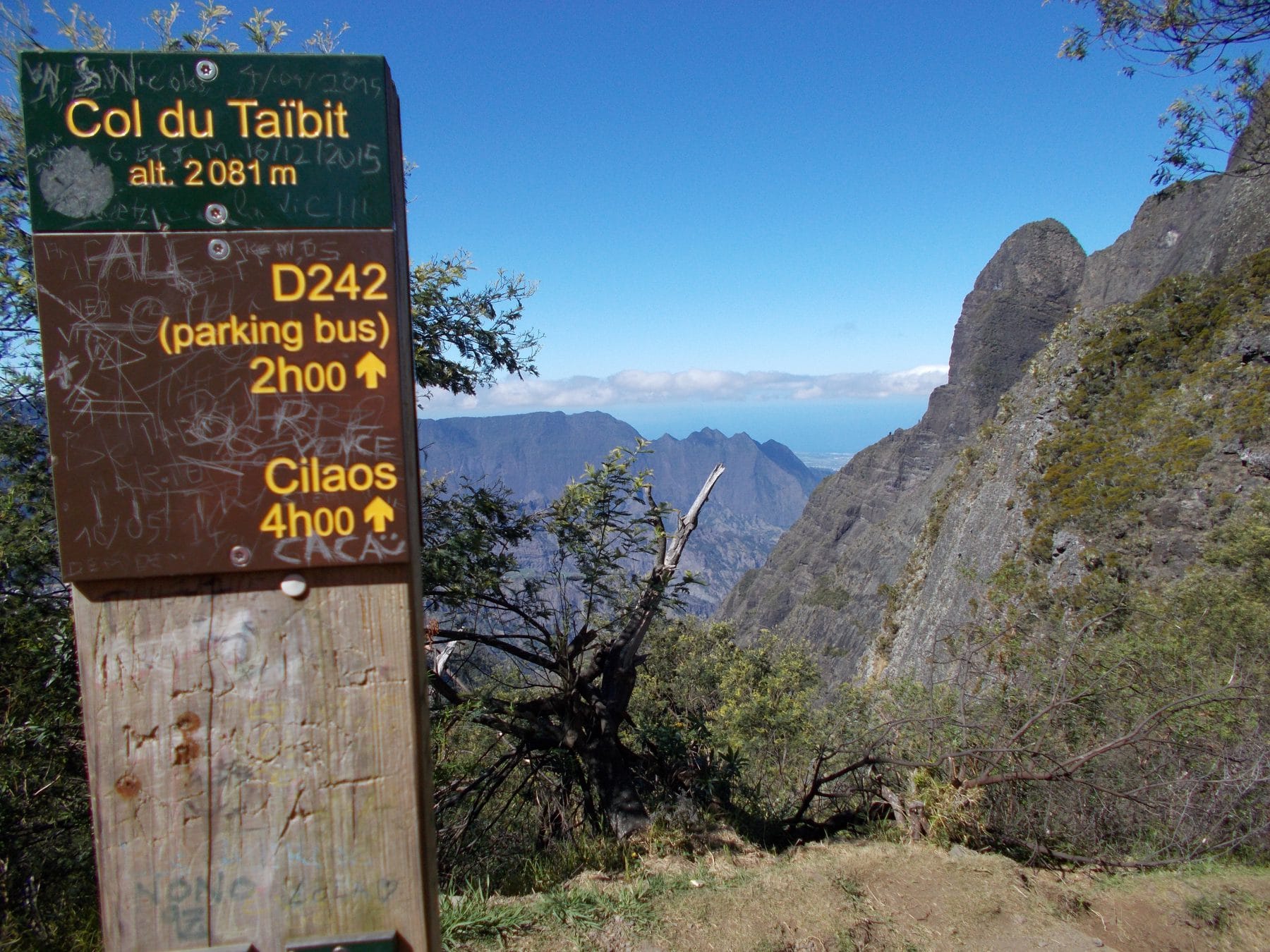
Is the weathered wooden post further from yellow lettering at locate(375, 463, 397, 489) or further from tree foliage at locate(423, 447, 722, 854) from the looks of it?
tree foliage at locate(423, 447, 722, 854)

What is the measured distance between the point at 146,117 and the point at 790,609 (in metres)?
61.6

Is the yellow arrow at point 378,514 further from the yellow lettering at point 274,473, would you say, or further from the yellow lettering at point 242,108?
the yellow lettering at point 242,108

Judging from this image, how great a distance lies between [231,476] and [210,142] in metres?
0.77

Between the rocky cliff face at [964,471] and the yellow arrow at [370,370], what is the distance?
7.12 meters

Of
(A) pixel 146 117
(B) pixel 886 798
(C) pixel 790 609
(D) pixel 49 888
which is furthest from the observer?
(C) pixel 790 609

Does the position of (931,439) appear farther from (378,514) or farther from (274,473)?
(274,473)

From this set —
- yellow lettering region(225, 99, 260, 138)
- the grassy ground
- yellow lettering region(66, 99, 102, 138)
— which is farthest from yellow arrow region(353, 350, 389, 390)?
the grassy ground

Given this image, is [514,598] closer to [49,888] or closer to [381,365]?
[49,888]

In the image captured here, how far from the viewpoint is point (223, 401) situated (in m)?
1.69

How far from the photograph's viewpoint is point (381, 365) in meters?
1.71

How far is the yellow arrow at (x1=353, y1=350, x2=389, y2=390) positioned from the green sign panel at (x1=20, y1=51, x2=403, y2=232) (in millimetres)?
310

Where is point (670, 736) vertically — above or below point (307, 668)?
below

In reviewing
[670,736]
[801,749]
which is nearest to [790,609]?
[801,749]

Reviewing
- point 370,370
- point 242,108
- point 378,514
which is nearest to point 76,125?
point 242,108
